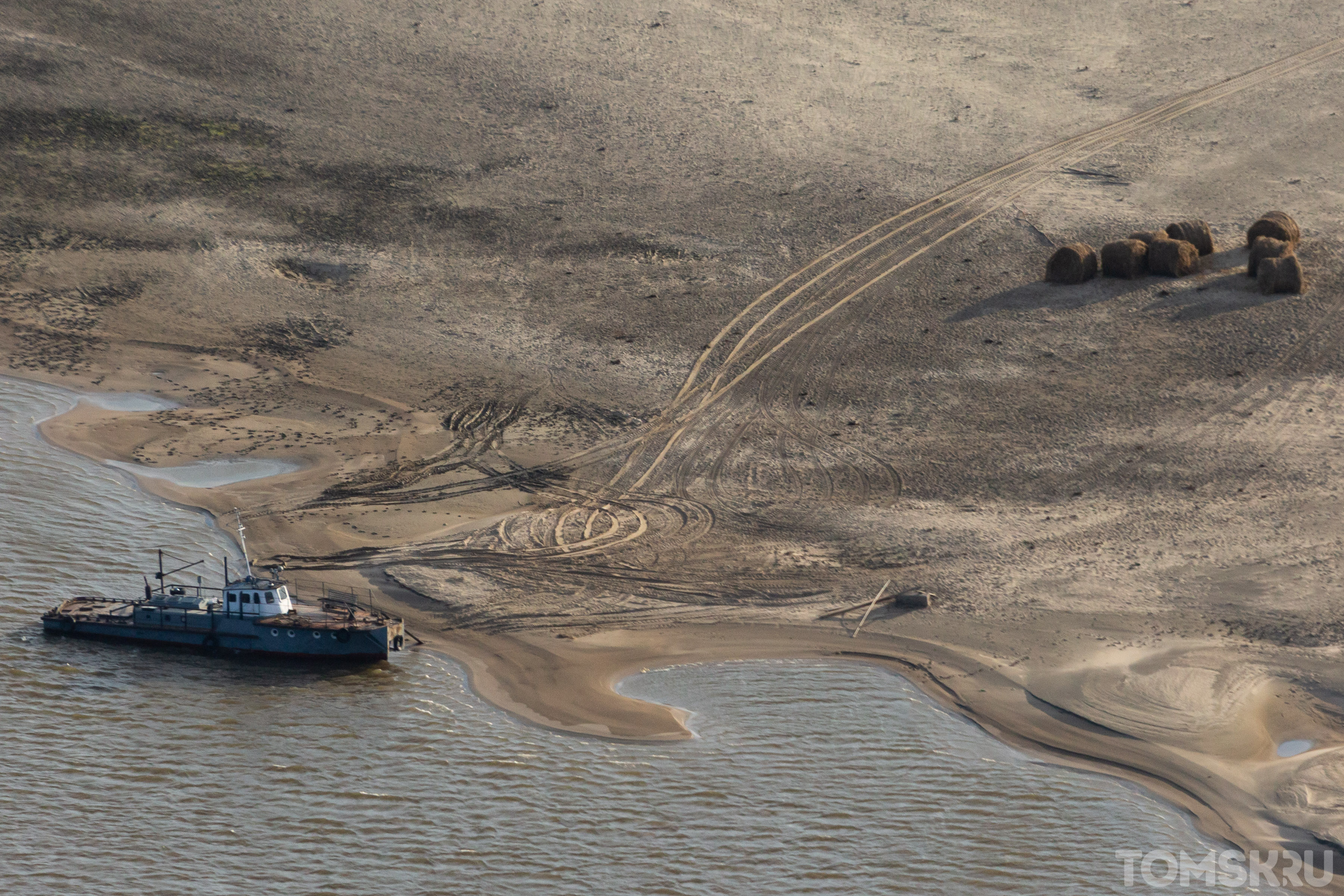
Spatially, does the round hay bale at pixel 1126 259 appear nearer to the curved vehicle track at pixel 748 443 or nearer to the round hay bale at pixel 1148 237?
the round hay bale at pixel 1148 237

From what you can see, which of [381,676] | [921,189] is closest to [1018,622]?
[381,676]

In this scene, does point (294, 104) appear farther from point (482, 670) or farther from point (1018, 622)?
point (1018, 622)

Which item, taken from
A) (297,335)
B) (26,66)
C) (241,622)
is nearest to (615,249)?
(297,335)

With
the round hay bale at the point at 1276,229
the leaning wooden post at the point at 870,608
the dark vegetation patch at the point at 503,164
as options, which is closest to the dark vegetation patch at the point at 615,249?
the dark vegetation patch at the point at 503,164

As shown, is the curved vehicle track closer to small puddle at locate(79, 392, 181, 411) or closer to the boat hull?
the boat hull

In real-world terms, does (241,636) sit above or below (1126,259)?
below

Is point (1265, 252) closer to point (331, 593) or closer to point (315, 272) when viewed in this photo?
point (331, 593)

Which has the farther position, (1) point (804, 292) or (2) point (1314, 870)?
(1) point (804, 292)
